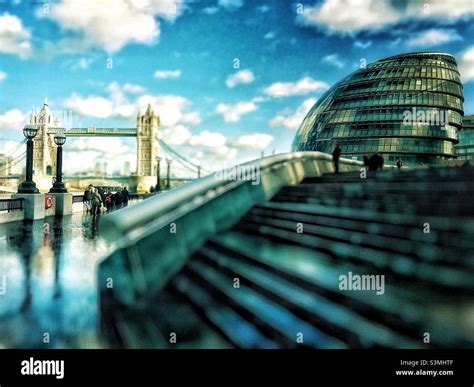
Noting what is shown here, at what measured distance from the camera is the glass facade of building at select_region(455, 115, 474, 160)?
3447 cm

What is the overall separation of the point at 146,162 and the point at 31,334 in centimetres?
3498

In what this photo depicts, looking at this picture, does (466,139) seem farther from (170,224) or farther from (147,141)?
(170,224)

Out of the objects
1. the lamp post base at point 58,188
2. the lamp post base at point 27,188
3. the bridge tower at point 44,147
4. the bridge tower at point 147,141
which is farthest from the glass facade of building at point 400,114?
the lamp post base at point 27,188

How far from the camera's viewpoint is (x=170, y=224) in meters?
3.91

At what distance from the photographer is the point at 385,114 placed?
100ft

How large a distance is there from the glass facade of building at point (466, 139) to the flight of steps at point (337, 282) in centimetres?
3649

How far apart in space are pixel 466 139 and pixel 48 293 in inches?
1672

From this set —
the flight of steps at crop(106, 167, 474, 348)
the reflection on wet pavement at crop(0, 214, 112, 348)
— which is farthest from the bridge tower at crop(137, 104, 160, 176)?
the flight of steps at crop(106, 167, 474, 348)

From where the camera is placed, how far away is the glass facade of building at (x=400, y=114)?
30.2 m

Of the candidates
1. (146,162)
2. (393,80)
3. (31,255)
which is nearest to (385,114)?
(393,80)

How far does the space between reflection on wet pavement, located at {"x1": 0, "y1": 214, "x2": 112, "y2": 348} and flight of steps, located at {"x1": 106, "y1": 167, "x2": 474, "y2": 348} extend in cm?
39

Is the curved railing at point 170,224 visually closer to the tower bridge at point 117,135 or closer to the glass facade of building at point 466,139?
the tower bridge at point 117,135

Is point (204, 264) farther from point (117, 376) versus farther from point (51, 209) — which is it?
point (51, 209)

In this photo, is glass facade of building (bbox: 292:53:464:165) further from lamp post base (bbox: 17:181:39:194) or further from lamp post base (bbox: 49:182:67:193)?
lamp post base (bbox: 17:181:39:194)
